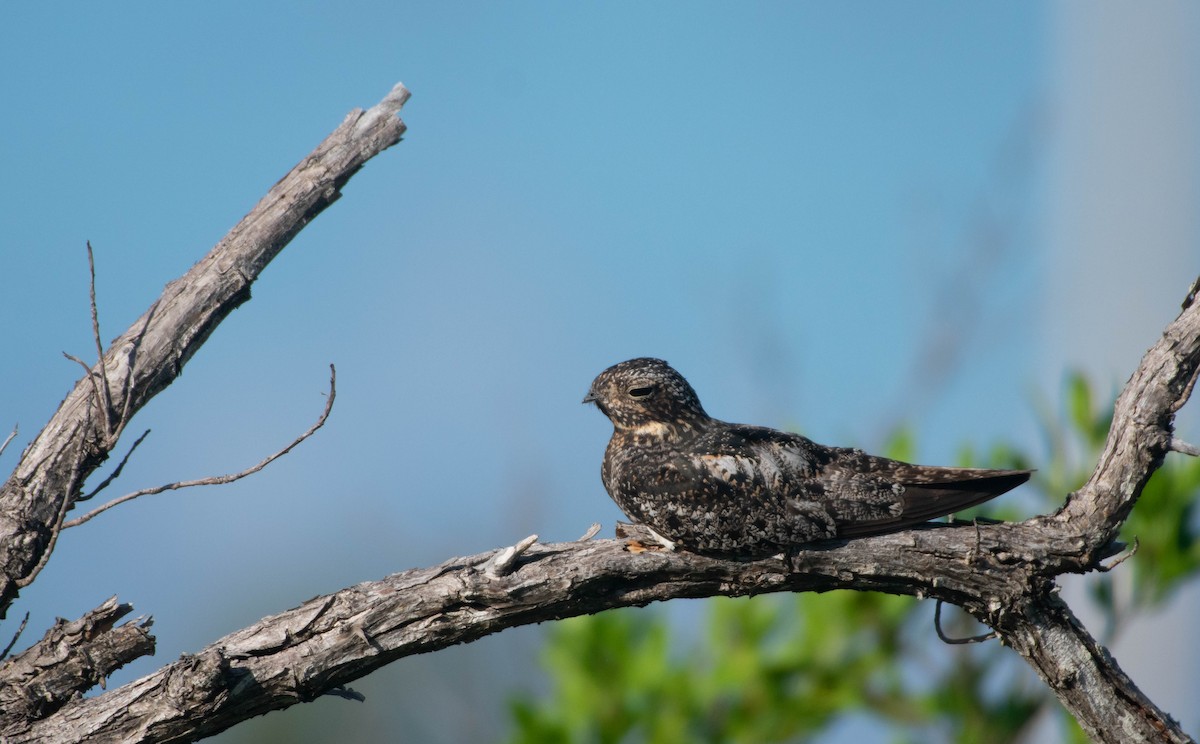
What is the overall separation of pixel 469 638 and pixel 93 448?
143 centimetres

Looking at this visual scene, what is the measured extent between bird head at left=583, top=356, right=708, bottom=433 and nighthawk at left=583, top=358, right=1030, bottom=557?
0.43 feet

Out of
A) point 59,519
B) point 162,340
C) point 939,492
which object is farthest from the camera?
point 939,492

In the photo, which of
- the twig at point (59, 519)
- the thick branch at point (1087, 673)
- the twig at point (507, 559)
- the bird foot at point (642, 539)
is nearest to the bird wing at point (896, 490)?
the thick branch at point (1087, 673)

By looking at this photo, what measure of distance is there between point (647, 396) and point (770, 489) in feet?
2.88

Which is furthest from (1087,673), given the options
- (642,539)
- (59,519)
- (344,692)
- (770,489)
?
(59,519)

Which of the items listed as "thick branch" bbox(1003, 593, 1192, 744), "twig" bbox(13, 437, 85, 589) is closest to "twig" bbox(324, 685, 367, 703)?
"twig" bbox(13, 437, 85, 589)

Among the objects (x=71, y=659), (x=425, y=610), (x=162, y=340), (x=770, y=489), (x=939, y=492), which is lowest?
(x=939, y=492)

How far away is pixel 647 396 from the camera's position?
14.2 feet

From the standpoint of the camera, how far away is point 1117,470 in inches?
132

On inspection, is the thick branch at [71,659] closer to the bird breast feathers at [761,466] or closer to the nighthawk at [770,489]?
the nighthawk at [770,489]

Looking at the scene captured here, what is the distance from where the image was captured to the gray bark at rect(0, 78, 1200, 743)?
323 centimetres

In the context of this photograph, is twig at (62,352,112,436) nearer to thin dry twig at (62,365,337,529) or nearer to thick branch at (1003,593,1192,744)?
thin dry twig at (62,365,337,529)

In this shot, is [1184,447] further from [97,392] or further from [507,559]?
[97,392]

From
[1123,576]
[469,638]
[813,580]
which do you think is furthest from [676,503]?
[1123,576]
